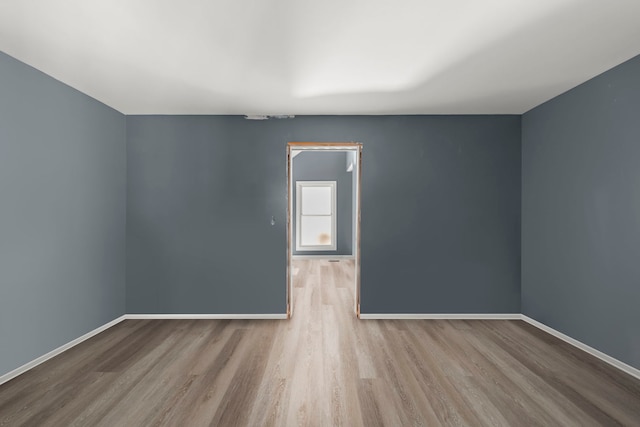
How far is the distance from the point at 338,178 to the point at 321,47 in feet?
20.2

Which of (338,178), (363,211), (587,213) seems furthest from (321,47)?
(338,178)

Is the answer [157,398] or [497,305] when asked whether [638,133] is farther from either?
[157,398]

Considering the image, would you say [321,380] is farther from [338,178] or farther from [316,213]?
[338,178]

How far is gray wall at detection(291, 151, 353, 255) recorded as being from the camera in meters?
8.30

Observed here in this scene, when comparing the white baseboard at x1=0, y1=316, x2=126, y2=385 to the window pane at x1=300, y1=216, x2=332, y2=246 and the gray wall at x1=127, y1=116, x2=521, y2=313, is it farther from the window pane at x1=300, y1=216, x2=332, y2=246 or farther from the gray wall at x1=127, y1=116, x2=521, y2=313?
the window pane at x1=300, y1=216, x2=332, y2=246

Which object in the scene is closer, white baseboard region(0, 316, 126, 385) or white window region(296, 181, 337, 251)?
white baseboard region(0, 316, 126, 385)

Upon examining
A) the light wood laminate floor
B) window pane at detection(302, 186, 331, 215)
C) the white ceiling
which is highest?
the white ceiling

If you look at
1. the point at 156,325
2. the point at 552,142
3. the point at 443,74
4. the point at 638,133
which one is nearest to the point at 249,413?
the point at 156,325

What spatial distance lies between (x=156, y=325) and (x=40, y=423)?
65.2 inches

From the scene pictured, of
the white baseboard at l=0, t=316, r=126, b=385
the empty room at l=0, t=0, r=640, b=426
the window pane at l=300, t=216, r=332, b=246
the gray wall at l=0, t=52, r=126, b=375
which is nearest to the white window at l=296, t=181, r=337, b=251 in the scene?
the window pane at l=300, t=216, r=332, b=246

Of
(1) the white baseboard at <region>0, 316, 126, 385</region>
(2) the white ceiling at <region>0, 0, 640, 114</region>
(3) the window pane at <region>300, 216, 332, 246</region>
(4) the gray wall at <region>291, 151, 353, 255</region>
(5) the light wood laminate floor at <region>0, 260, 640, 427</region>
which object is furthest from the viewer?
(3) the window pane at <region>300, 216, 332, 246</region>

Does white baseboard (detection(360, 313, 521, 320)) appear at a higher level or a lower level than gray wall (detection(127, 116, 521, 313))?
lower

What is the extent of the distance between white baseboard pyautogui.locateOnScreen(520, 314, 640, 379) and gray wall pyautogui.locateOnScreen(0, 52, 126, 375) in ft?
16.0

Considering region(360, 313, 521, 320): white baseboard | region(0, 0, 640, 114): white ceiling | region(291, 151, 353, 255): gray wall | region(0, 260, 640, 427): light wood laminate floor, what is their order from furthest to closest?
region(291, 151, 353, 255): gray wall, region(360, 313, 521, 320): white baseboard, region(0, 260, 640, 427): light wood laminate floor, region(0, 0, 640, 114): white ceiling
